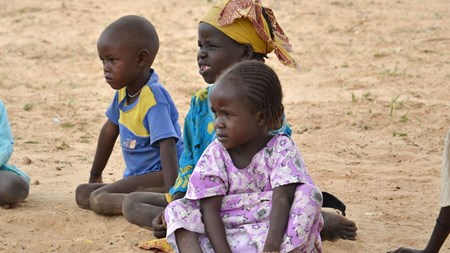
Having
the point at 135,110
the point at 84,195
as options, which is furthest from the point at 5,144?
the point at 135,110

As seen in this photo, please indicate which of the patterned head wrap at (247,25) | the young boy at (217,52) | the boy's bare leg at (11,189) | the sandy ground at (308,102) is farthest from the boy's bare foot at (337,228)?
the boy's bare leg at (11,189)

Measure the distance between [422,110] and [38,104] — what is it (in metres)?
3.49

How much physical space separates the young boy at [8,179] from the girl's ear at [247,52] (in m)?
1.78

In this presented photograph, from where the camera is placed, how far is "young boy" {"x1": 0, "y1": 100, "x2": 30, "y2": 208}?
219 inches

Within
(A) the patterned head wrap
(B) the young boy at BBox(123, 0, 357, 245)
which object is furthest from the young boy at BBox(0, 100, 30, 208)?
(A) the patterned head wrap

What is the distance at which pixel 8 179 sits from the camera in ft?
18.5

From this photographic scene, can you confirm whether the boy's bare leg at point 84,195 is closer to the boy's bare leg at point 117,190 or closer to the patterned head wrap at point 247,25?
the boy's bare leg at point 117,190

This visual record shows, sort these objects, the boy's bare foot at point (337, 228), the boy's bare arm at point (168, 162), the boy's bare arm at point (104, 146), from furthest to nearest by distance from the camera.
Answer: the boy's bare arm at point (104, 146) → the boy's bare arm at point (168, 162) → the boy's bare foot at point (337, 228)

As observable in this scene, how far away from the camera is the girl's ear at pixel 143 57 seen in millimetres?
5488

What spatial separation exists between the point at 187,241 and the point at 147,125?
142cm

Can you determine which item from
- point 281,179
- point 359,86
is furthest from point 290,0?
point 281,179

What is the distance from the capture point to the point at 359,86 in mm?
8789

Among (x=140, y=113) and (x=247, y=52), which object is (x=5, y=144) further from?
(x=247, y=52)

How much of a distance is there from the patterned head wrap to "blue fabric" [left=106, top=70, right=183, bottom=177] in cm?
82
